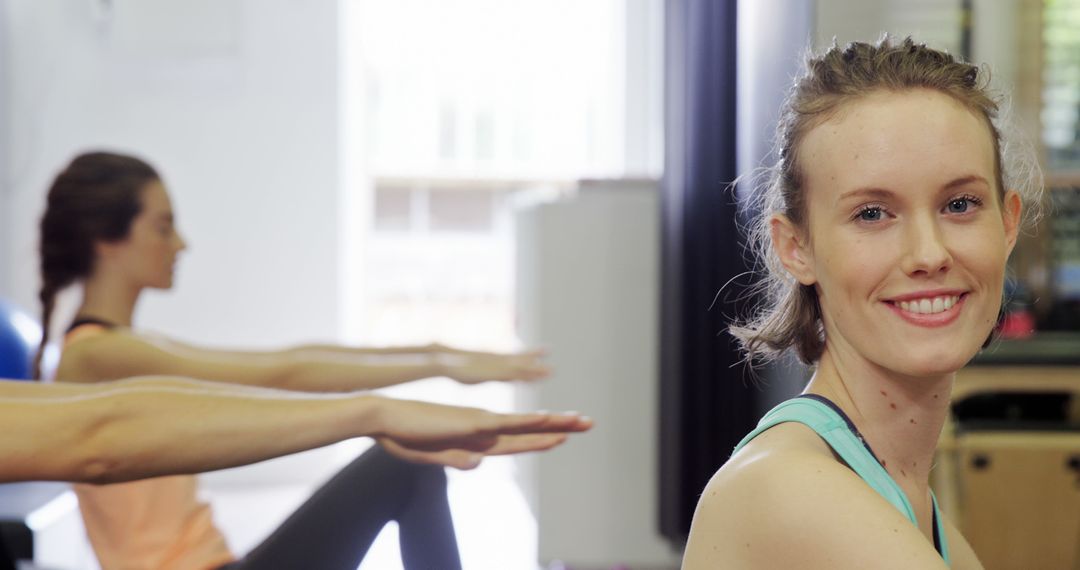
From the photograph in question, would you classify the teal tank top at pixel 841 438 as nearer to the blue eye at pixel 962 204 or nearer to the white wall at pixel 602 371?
the blue eye at pixel 962 204

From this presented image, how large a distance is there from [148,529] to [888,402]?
3.75 feet

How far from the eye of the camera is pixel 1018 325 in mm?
2602

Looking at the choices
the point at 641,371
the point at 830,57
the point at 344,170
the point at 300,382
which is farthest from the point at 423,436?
the point at 344,170

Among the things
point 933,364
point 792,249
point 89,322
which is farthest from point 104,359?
point 933,364

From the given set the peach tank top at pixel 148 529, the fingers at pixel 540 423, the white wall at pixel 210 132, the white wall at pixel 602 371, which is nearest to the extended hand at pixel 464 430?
the fingers at pixel 540 423

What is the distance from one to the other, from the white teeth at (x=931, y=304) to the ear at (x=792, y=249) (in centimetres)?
10

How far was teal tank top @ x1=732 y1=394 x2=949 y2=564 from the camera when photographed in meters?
0.85

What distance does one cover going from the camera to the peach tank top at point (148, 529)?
1.67 metres

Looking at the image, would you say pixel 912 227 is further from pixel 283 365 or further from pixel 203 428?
pixel 283 365

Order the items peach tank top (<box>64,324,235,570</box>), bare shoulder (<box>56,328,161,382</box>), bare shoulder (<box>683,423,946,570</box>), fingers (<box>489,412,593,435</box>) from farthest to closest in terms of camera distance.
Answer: bare shoulder (<box>56,328,161,382</box>), peach tank top (<box>64,324,235,570</box>), fingers (<box>489,412,593,435</box>), bare shoulder (<box>683,423,946,570</box>)

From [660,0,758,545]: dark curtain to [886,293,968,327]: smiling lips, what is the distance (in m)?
1.53

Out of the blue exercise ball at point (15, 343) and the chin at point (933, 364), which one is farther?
the blue exercise ball at point (15, 343)

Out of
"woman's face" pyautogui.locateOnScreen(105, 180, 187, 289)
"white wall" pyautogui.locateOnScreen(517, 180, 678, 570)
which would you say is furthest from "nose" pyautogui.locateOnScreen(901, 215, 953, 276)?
"white wall" pyautogui.locateOnScreen(517, 180, 678, 570)

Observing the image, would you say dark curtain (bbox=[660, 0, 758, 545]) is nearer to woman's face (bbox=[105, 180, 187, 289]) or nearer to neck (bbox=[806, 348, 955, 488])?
woman's face (bbox=[105, 180, 187, 289])
